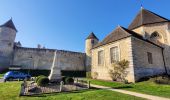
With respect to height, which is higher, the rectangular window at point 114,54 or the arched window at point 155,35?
the arched window at point 155,35

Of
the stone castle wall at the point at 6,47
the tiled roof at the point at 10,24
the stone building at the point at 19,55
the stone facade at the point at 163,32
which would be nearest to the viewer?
the stone facade at the point at 163,32

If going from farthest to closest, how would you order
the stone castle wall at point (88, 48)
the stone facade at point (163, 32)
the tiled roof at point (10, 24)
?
the stone castle wall at point (88, 48)
the tiled roof at point (10, 24)
the stone facade at point (163, 32)

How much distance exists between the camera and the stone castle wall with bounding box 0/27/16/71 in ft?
95.0

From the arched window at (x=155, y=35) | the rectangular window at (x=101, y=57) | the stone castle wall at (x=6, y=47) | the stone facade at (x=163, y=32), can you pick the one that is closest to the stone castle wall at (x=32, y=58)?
the stone castle wall at (x=6, y=47)

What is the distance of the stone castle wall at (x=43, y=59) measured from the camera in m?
30.5

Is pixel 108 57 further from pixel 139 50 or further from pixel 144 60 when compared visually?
pixel 144 60

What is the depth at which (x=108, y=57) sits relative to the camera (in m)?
18.7

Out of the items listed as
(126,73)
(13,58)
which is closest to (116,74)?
(126,73)

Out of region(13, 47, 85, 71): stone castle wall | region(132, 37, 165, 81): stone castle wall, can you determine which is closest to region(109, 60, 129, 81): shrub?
region(132, 37, 165, 81): stone castle wall

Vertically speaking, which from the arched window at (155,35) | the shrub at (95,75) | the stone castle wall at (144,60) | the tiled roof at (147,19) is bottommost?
the shrub at (95,75)

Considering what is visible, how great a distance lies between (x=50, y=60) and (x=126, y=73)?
75.3 feet

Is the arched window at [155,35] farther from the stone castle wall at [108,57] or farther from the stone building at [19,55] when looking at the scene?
the stone building at [19,55]

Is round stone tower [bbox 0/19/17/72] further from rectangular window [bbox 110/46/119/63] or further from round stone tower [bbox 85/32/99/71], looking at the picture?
rectangular window [bbox 110/46/119/63]

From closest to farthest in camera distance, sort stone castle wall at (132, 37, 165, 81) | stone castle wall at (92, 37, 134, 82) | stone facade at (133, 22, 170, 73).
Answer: stone castle wall at (92, 37, 134, 82)
stone castle wall at (132, 37, 165, 81)
stone facade at (133, 22, 170, 73)
